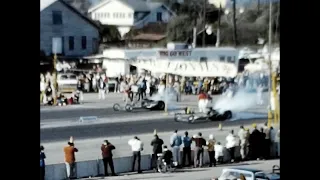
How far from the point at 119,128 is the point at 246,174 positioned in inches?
30.5

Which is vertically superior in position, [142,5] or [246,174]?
[142,5]

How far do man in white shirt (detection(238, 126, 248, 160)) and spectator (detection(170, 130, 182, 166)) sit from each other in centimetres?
37

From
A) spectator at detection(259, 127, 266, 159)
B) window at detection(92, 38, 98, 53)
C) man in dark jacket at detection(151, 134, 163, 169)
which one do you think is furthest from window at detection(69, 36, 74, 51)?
spectator at detection(259, 127, 266, 159)

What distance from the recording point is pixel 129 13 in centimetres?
390

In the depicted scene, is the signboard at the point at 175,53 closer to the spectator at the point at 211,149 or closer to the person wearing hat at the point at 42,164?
the spectator at the point at 211,149

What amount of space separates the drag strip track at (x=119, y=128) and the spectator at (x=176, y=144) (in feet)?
0.15

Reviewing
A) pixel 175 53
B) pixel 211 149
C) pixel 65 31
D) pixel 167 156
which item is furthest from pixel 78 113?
pixel 211 149

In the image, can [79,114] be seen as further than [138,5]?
No

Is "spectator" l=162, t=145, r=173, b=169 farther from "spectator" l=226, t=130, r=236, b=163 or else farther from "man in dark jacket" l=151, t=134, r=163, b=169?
"spectator" l=226, t=130, r=236, b=163

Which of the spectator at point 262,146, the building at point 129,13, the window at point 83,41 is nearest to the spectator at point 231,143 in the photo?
the spectator at point 262,146

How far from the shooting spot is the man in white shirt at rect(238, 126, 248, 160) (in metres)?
3.96

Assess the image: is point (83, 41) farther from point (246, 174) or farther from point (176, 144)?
point (246, 174)
